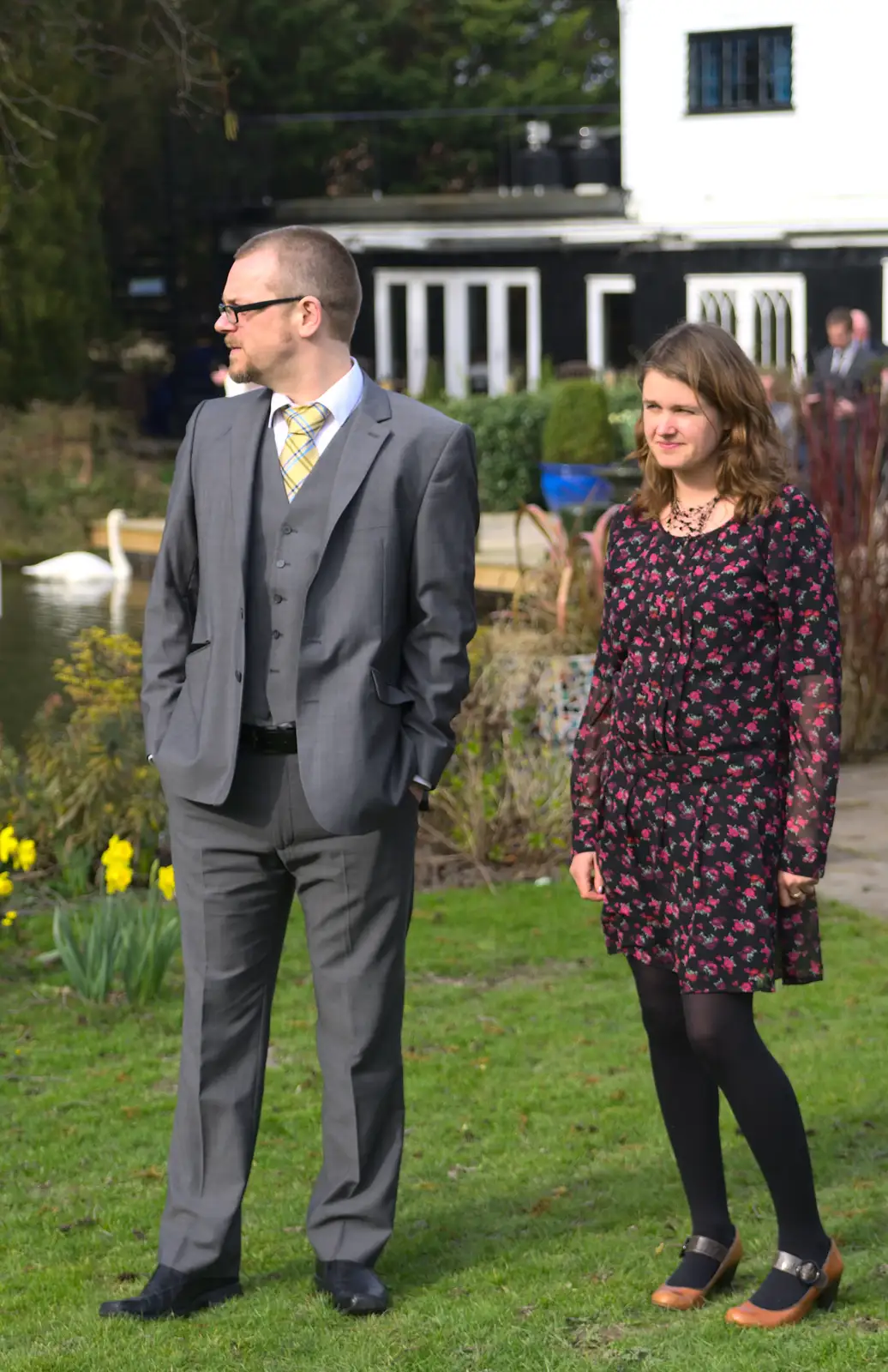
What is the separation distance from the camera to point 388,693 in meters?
3.88

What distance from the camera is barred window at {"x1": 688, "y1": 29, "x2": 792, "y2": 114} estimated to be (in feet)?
84.1

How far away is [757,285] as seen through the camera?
25594mm

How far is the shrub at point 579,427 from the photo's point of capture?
20641 mm

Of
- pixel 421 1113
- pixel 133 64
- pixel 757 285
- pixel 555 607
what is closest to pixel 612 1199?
pixel 421 1113

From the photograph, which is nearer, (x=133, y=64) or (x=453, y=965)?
(x=453, y=965)

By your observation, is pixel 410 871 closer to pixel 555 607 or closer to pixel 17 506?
pixel 555 607

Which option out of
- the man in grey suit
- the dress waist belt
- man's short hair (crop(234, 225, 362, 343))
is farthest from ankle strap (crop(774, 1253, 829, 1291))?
man's short hair (crop(234, 225, 362, 343))

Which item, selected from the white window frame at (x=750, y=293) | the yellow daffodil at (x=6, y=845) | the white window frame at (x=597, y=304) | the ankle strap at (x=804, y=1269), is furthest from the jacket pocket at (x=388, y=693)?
the white window frame at (x=597, y=304)

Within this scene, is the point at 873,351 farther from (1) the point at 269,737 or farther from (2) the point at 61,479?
(1) the point at 269,737

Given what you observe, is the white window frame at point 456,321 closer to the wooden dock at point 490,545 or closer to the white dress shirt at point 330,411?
the wooden dock at point 490,545

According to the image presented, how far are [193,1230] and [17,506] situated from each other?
17781 millimetres

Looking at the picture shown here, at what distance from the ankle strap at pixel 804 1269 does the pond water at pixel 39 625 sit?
7.21m

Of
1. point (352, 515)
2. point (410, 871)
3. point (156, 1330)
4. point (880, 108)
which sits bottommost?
point (156, 1330)

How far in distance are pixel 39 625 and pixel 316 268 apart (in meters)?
11.5
